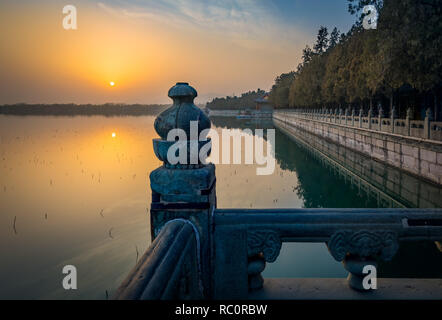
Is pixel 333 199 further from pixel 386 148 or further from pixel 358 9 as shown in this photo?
pixel 358 9

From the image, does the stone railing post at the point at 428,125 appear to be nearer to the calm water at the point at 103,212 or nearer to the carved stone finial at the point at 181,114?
the calm water at the point at 103,212

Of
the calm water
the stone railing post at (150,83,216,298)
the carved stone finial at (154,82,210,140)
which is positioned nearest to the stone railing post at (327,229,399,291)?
the stone railing post at (150,83,216,298)

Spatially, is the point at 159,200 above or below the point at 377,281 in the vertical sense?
above

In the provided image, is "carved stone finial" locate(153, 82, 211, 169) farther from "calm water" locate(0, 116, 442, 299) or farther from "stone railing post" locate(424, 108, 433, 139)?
"stone railing post" locate(424, 108, 433, 139)

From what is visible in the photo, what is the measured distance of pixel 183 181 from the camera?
2.14m

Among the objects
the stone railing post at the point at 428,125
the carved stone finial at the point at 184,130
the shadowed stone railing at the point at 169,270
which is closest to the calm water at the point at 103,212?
the stone railing post at the point at 428,125

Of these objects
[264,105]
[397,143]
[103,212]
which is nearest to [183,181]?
[103,212]

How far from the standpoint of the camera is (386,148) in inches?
630

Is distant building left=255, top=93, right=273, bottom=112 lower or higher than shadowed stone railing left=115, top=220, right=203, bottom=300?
higher

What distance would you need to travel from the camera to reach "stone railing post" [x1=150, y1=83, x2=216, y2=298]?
7.01ft

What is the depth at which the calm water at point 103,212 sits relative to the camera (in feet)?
22.0

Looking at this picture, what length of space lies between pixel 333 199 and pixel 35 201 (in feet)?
37.1
